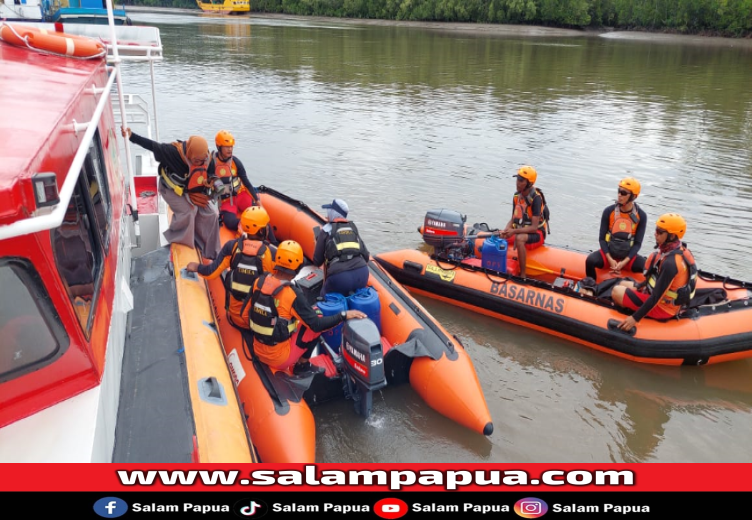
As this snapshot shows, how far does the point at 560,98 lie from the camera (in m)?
18.8

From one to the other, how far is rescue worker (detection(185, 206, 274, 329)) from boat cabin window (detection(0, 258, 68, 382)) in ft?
6.19

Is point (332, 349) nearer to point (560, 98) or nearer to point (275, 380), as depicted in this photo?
point (275, 380)

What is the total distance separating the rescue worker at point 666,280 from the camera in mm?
4840

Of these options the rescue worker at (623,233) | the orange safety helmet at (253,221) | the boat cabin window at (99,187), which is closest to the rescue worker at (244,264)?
the orange safety helmet at (253,221)

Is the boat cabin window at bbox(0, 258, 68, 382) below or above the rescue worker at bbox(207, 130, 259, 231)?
above

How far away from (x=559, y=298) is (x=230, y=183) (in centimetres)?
367

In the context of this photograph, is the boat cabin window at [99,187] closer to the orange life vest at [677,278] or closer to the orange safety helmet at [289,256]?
the orange safety helmet at [289,256]

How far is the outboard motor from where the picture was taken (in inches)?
162

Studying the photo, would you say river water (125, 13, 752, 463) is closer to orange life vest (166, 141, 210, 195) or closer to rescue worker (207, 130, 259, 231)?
rescue worker (207, 130, 259, 231)

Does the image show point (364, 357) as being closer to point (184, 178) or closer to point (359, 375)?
point (359, 375)

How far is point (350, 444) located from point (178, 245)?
2.42 m
